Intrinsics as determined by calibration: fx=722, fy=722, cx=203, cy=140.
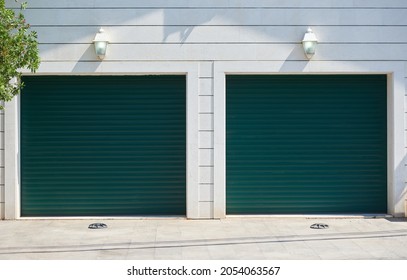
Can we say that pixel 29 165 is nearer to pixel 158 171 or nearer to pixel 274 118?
pixel 158 171

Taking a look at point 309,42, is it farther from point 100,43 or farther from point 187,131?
point 100,43

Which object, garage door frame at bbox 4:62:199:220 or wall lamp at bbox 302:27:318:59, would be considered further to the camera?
garage door frame at bbox 4:62:199:220

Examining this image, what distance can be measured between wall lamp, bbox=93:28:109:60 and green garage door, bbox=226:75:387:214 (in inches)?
95.8

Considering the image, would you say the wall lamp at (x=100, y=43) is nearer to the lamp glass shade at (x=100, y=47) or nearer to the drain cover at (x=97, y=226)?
the lamp glass shade at (x=100, y=47)

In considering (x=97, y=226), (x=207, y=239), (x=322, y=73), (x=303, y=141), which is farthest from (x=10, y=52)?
(x=322, y=73)

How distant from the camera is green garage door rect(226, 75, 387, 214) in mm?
13914

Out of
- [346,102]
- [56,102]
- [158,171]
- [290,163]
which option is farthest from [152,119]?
[346,102]

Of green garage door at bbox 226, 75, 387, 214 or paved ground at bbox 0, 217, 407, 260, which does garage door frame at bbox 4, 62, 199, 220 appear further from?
green garage door at bbox 226, 75, 387, 214

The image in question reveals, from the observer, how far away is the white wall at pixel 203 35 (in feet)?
44.6

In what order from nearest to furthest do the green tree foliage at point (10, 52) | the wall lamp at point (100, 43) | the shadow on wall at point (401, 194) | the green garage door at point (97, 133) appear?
the green tree foliage at point (10, 52), the wall lamp at point (100, 43), the shadow on wall at point (401, 194), the green garage door at point (97, 133)

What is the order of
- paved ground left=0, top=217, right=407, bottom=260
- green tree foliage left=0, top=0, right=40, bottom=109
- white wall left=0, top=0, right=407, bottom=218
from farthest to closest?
white wall left=0, top=0, right=407, bottom=218, green tree foliage left=0, top=0, right=40, bottom=109, paved ground left=0, top=217, right=407, bottom=260

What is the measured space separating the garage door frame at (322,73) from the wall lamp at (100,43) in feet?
6.90

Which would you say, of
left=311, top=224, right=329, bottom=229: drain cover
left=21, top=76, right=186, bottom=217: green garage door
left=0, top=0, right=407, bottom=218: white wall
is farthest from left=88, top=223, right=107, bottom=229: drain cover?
left=311, top=224, right=329, bottom=229: drain cover

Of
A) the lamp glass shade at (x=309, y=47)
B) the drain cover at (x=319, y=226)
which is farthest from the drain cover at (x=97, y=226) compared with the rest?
the lamp glass shade at (x=309, y=47)
